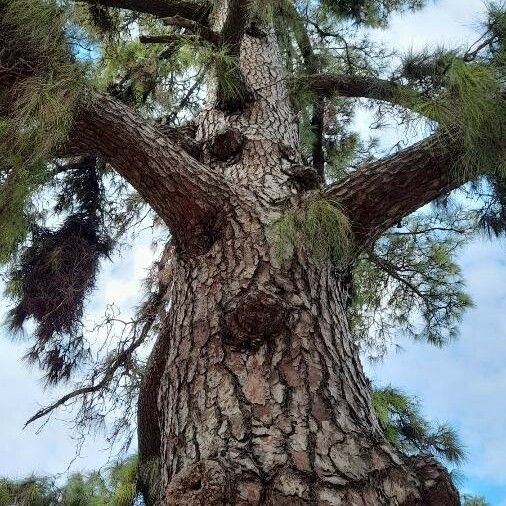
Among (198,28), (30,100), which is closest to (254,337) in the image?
(30,100)

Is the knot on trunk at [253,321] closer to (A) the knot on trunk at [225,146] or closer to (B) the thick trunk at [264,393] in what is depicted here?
(B) the thick trunk at [264,393]

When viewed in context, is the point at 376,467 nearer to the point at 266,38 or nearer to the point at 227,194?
the point at 227,194

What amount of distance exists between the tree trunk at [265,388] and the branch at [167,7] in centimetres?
101

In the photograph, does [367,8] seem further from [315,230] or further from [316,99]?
[315,230]

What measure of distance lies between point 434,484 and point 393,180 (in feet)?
3.51

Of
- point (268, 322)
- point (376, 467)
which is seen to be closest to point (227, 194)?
point (268, 322)

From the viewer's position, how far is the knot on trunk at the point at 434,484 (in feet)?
4.46

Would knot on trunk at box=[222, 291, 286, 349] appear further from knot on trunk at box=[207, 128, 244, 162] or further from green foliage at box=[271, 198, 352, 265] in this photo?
knot on trunk at box=[207, 128, 244, 162]

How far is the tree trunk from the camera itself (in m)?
1.35

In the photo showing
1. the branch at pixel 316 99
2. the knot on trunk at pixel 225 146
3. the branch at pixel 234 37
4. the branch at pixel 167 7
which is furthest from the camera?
the branch at pixel 316 99

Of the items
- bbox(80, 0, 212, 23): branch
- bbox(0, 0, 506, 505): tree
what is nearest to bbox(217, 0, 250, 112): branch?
bbox(0, 0, 506, 505): tree

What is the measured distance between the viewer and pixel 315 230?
1.86 metres

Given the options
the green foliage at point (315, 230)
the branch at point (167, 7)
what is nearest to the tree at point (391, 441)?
the green foliage at point (315, 230)

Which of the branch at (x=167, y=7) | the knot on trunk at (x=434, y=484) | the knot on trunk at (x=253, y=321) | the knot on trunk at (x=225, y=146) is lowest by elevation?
the knot on trunk at (x=434, y=484)
